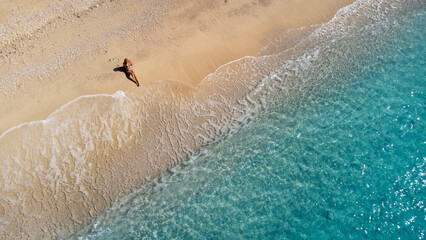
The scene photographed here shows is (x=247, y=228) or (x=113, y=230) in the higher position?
(x=113, y=230)

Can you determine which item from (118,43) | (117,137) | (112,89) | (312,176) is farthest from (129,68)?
(312,176)

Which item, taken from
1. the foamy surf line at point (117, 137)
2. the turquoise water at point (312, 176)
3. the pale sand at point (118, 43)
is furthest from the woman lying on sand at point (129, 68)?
the turquoise water at point (312, 176)

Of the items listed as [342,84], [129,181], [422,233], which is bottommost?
[422,233]

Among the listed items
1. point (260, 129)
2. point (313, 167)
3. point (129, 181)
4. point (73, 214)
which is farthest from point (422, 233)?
point (73, 214)

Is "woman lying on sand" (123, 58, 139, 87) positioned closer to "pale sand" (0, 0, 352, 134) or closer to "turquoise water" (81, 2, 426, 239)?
"pale sand" (0, 0, 352, 134)

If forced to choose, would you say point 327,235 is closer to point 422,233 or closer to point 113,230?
point 422,233

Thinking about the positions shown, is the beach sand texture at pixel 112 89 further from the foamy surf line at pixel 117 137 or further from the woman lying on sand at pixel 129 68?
the woman lying on sand at pixel 129 68

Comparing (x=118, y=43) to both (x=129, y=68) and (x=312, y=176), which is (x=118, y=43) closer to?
(x=129, y=68)
